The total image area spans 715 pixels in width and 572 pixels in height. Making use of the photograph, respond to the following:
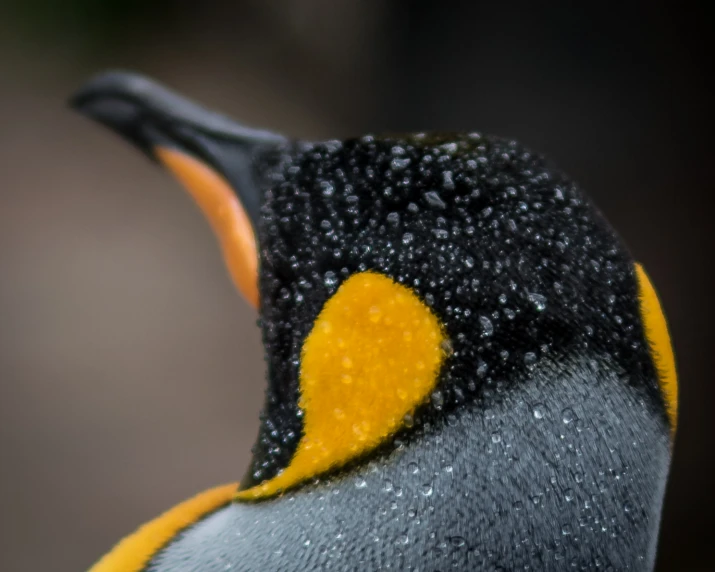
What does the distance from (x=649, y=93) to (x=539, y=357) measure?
133cm

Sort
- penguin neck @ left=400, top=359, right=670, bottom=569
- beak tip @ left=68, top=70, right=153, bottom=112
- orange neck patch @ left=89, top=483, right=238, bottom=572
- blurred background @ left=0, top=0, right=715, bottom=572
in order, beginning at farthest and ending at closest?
1. blurred background @ left=0, top=0, right=715, bottom=572
2. beak tip @ left=68, top=70, right=153, bottom=112
3. orange neck patch @ left=89, top=483, right=238, bottom=572
4. penguin neck @ left=400, top=359, right=670, bottom=569

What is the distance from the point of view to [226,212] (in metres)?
0.65

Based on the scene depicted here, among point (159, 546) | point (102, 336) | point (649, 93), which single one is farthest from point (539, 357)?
point (102, 336)

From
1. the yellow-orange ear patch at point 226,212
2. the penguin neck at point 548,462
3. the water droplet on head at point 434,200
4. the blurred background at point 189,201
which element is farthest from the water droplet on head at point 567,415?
the blurred background at point 189,201

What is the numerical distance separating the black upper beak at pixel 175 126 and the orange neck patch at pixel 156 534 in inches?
9.6

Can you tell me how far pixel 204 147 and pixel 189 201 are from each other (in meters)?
1.87

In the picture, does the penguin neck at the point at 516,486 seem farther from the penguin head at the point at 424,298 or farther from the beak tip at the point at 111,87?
the beak tip at the point at 111,87

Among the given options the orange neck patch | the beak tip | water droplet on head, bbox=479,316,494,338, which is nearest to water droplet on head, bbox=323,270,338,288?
water droplet on head, bbox=479,316,494,338

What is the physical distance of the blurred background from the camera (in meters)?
1.60

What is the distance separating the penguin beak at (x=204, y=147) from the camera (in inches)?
24.5

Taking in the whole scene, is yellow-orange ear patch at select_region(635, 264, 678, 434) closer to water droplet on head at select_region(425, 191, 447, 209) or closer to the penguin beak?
water droplet on head at select_region(425, 191, 447, 209)

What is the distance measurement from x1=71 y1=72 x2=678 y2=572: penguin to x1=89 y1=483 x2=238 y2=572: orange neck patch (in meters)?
0.05

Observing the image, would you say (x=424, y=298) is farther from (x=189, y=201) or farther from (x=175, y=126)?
(x=189, y=201)

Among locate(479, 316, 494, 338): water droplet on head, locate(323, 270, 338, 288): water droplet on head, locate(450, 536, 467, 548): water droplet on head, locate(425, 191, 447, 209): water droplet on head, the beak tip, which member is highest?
the beak tip
